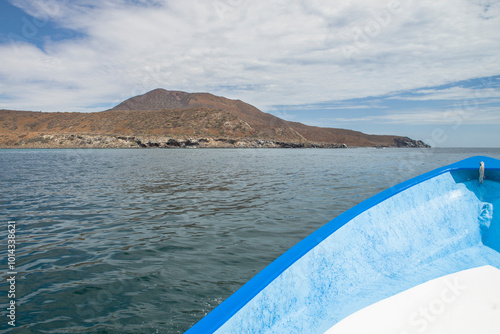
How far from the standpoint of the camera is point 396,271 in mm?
2871

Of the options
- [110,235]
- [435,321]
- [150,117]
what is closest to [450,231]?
[435,321]

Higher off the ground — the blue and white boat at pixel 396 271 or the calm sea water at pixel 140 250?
the blue and white boat at pixel 396 271

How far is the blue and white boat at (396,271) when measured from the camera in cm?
203

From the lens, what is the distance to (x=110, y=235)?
6.91m

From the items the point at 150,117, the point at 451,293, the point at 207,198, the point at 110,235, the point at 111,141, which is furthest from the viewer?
the point at 150,117

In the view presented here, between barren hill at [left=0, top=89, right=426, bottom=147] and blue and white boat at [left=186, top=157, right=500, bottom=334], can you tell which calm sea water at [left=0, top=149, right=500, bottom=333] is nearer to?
blue and white boat at [left=186, top=157, right=500, bottom=334]

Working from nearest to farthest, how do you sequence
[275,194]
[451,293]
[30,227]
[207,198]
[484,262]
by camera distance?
[451,293] → [484,262] → [30,227] → [207,198] → [275,194]

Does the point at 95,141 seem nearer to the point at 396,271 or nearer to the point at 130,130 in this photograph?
the point at 130,130

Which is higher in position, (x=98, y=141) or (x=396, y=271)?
(x=98, y=141)

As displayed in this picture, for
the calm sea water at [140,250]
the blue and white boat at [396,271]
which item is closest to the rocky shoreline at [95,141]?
the calm sea water at [140,250]

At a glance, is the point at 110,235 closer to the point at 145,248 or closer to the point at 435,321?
the point at 145,248

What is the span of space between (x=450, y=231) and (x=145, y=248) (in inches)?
217

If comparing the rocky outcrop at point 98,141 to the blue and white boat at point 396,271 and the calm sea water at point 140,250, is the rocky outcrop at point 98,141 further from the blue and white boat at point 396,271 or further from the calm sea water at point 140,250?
the blue and white boat at point 396,271

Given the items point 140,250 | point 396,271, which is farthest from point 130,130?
point 396,271
